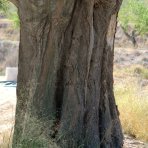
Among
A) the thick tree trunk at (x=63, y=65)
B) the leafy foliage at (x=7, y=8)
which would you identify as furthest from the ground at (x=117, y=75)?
the leafy foliage at (x=7, y=8)

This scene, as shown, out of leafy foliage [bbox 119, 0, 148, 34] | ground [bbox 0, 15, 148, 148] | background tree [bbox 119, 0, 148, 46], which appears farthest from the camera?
background tree [bbox 119, 0, 148, 46]

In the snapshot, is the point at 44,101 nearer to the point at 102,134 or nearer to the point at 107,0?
the point at 102,134

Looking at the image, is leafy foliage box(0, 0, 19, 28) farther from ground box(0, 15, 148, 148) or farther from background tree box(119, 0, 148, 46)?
background tree box(119, 0, 148, 46)

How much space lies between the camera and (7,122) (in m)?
11.6

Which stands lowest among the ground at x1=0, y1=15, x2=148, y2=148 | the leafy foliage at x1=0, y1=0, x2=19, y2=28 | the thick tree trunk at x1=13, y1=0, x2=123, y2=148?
the ground at x1=0, y1=15, x2=148, y2=148

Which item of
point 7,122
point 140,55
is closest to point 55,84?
point 7,122

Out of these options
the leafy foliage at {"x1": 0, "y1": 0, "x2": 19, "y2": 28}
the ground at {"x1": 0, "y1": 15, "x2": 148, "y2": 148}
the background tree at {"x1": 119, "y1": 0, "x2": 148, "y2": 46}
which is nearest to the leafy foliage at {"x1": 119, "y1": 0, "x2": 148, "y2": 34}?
the background tree at {"x1": 119, "y1": 0, "x2": 148, "y2": 46}

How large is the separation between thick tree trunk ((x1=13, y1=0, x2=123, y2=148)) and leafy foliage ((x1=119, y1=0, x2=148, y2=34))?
126 ft

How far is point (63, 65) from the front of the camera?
747 cm

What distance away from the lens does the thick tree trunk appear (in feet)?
23.6

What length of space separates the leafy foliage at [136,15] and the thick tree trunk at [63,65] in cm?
3832

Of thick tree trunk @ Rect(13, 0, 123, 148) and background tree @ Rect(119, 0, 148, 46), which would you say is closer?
thick tree trunk @ Rect(13, 0, 123, 148)

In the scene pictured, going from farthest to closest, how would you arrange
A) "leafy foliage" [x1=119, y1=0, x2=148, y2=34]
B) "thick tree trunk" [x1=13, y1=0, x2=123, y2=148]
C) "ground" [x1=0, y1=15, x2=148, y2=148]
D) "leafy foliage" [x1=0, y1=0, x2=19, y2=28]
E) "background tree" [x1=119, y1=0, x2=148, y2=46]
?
"background tree" [x1=119, y1=0, x2=148, y2=46], "leafy foliage" [x1=119, y1=0, x2=148, y2=34], "leafy foliage" [x1=0, y1=0, x2=19, y2=28], "ground" [x1=0, y1=15, x2=148, y2=148], "thick tree trunk" [x1=13, y1=0, x2=123, y2=148]

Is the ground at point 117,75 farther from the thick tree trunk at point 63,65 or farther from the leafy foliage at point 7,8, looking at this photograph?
the leafy foliage at point 7,8
